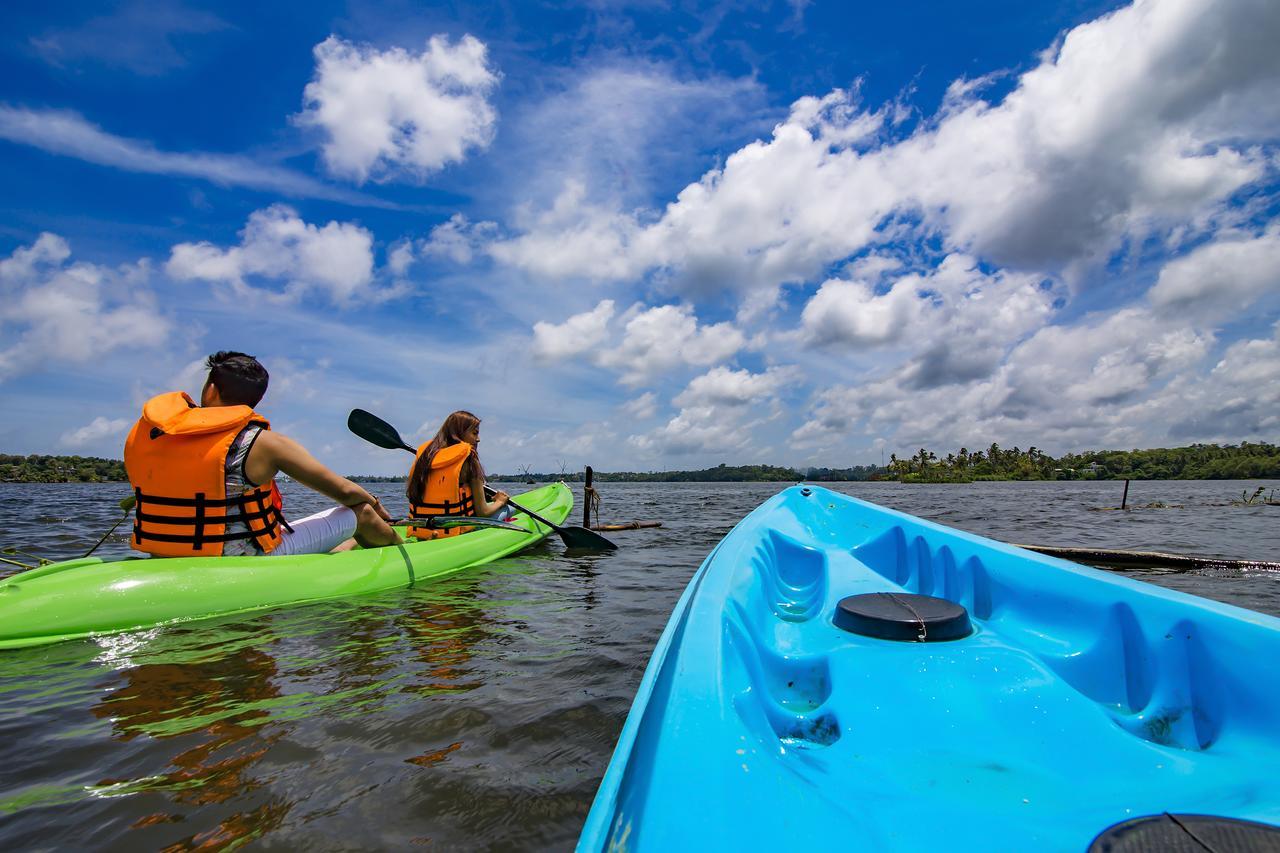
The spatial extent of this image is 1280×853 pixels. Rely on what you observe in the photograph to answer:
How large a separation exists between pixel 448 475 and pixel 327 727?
401cm

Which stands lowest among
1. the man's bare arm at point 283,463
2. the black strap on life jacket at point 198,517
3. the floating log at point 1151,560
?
the floating log at point 1151,560

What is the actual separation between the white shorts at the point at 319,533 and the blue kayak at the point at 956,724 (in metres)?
3.86

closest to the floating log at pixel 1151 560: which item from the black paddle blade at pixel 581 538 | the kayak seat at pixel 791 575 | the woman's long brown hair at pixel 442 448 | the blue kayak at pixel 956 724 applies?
the kayak seat at pixel 791 575

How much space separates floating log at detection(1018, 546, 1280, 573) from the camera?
6.36 meters

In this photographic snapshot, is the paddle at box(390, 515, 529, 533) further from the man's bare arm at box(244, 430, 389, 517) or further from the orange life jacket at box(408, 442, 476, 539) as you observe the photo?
the man's bare arm at box(244, 430, 389, 517)

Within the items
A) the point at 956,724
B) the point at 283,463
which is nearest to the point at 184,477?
the point at 283,463

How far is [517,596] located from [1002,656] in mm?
4042

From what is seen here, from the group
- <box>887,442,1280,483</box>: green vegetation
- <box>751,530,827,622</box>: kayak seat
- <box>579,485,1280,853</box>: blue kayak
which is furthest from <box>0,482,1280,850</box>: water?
<box>887,442,1280,483</box>: green vegetation

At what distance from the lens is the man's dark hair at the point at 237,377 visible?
385 centimetres

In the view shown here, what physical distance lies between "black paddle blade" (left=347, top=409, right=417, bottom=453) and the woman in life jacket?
995 millimetres

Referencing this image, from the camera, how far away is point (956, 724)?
1.54m

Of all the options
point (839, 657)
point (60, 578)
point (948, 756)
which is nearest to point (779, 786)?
point (948, 756)

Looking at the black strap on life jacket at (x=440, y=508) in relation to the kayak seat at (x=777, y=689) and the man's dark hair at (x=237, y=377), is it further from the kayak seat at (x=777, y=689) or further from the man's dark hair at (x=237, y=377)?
the kayak seat at (x=777, y=689)

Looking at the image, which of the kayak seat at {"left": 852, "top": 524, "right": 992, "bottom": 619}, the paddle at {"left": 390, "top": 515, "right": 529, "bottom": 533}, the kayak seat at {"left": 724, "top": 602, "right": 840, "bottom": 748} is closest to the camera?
the kayak seat at {"left": 724, "top": 602, "right": 840, "bottom": 748}
